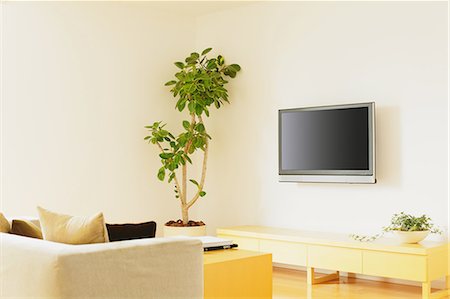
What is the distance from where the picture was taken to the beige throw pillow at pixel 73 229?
2922 millimetres

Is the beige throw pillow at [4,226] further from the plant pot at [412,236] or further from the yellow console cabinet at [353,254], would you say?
the plant pot at [412,236]

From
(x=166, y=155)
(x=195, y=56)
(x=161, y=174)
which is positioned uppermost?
(x=195, y=56)

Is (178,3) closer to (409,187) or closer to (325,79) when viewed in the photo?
(325,79)

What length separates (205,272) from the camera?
345 centimetres

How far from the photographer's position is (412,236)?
16.4 ft

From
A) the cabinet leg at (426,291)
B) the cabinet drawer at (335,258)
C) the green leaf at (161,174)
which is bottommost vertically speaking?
the cabinet leg at (426,291)

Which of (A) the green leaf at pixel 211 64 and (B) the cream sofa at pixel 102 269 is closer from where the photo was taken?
(B) the cream sofa at pixel 102 269

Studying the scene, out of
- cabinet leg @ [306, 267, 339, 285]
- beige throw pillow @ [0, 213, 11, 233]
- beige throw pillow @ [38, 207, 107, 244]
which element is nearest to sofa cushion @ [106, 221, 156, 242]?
beige throw pillow @ [38, 207, 107, 244]

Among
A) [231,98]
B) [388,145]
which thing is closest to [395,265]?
[388,145]

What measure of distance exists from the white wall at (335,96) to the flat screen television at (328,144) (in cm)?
16

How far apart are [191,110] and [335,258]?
215 cm

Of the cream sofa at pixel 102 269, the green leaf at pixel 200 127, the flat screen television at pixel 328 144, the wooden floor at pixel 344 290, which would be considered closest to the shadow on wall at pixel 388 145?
the flat screen television at pixel 328 144

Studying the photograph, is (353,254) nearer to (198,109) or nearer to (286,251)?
(286,251)

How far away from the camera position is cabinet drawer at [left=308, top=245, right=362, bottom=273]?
5176 mm
